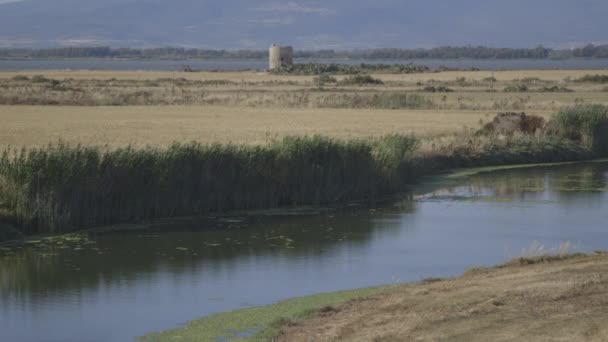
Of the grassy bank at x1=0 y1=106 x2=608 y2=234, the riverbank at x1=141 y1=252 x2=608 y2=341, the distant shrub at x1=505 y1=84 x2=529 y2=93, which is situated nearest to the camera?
the riverbank at x1=141 y1=252 x2=608 y2=341

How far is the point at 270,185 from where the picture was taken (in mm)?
25344

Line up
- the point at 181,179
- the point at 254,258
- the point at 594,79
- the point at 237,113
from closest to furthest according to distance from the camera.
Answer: the point at 254,258 < the point at 181,179 < the point at 237,113 < the point at 594,79

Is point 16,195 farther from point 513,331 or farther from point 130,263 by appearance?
point 513,331

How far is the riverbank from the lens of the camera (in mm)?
11148

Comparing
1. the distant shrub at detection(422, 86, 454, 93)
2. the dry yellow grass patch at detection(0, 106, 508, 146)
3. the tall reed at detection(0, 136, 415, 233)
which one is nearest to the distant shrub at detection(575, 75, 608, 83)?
the distant shrub at detection(422, 86, 454, 93)

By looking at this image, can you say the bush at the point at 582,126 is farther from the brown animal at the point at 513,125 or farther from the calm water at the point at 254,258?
the calm water at the point at 254,258

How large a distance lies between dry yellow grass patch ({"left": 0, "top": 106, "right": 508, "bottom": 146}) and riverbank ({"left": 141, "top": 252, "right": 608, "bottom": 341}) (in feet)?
70.3

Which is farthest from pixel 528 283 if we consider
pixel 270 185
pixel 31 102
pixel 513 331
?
pixel 31 102

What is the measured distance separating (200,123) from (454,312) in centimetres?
3587

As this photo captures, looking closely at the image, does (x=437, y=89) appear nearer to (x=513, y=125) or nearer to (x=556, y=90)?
(x=556, y=90)

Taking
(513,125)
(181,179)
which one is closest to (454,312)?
(181,179)

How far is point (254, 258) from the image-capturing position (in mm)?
19500

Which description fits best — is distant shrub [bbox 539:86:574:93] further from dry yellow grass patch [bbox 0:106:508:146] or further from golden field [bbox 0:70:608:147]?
dry yellow grass patch [bbox 0:106:508:146]

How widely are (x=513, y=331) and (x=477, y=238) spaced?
10.5 meters
